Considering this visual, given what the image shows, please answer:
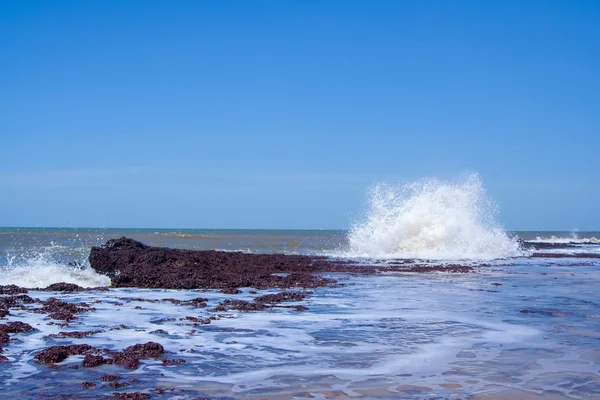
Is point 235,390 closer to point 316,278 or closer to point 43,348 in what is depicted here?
point 43,348

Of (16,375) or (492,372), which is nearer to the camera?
(16,375)

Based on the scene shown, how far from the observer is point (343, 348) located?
23.3 ft

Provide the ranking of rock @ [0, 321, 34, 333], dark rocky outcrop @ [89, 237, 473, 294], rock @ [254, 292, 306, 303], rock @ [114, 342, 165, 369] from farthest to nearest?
1. dark rocky outcrop @ [89, 237, 473, 294]
2. rock @ [254, 292, 306, 303]
3. rock @ [0, 321, 34, 333]
4. rock @ [114, 342, 165, 369]

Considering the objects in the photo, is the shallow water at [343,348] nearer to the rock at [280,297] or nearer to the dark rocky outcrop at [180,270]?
the rock at [280,297]

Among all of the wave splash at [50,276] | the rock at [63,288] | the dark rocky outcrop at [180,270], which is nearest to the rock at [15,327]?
the rock at [63,288]

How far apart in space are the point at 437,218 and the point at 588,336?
27.1 meters

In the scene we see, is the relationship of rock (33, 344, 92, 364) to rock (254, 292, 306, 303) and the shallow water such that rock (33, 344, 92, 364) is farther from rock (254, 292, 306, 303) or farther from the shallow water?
rock (254, 292, 306, 303)

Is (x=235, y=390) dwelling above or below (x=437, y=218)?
below

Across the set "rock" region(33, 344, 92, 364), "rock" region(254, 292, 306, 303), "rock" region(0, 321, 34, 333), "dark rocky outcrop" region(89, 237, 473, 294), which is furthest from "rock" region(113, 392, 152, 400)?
"dark rocky outcrop" region(89, 237, 473, 294)

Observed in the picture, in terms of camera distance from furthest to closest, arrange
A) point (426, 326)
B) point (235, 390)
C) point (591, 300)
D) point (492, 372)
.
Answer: point (591, 300)
point (426, 326)
point (492, 372)
point (235, 390)

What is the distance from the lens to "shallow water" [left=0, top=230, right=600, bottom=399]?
5.36 m

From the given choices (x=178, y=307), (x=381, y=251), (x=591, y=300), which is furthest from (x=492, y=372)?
(x=381, y=251)

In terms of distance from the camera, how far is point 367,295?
42.1 ft

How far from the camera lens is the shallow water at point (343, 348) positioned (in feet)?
17.6
